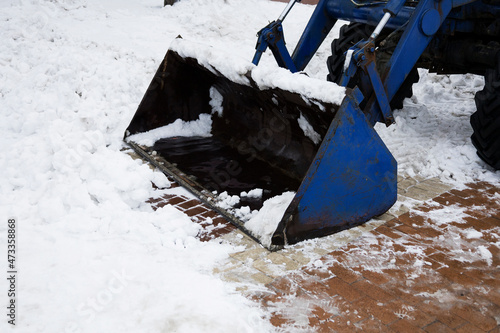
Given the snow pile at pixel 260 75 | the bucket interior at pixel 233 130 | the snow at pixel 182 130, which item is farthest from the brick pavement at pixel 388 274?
the snow at pixel 182 130

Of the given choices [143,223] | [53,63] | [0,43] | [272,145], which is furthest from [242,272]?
[0,43]

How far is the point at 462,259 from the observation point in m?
3.39

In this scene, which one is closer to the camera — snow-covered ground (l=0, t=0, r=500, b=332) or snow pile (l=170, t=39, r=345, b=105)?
snow-covered ground (l=0, t=0, r=500, b=332)

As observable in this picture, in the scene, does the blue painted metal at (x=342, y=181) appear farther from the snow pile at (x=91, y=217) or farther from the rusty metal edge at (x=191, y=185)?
the snow pile at (x=91, y=217)

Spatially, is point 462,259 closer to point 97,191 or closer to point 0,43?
point 97,191

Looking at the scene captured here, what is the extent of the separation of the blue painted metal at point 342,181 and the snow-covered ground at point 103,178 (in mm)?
553

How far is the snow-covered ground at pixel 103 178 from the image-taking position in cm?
271

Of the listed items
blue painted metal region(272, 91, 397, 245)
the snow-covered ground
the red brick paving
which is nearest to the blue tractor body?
blue painted metal region(272, 91, 397, 245)

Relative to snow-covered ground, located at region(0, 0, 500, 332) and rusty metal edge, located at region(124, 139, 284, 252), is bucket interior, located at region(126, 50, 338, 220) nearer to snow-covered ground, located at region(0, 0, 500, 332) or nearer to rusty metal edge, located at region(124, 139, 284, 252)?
rusty metal edge, located at region(124, 139, 284, 252)

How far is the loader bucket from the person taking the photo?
11.2 feet

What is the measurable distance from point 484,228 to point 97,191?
285cm

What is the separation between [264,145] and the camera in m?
4.61

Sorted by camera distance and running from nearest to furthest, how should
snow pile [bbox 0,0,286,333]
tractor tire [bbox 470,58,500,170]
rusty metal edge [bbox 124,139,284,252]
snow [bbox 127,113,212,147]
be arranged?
snow pile [bbox 0,0,286,333]
rusty metal edge [bbox 124,139,284,252]
tractor tire [bbox 470,58,500,170]
snow [bbox 127,113,212,147]

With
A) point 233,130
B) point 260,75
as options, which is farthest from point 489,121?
point 233,130
